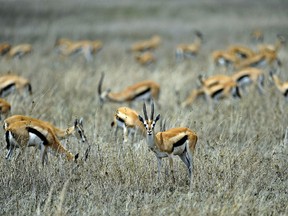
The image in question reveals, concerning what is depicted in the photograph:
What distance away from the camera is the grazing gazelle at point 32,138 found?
6.29 metres

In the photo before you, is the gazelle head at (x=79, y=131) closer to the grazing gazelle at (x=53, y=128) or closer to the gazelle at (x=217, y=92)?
the grazing gazelle at (x=53, y=128)

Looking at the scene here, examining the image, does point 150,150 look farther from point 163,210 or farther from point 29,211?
point 29,211

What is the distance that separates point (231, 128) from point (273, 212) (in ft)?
8.70

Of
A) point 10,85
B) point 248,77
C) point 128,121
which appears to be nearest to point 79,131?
point 128,121

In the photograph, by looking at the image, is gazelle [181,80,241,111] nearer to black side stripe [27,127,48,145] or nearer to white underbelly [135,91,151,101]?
white underbelly [135,91,151,101]

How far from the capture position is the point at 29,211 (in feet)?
16.7

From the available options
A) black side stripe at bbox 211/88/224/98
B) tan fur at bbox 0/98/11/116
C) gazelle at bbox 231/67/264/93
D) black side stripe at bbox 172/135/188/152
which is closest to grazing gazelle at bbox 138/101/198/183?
black side stripe at bbox 172/135/188/152

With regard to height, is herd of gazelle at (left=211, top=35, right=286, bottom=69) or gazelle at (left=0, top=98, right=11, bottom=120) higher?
gazelle at (left=0, top=98, right=11, bottom=120)

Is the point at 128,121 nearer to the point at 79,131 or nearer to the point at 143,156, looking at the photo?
the point at 79,131

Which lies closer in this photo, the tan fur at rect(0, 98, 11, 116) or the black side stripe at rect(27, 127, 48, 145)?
the black side stripe at rect(27, 127, 48, 145)

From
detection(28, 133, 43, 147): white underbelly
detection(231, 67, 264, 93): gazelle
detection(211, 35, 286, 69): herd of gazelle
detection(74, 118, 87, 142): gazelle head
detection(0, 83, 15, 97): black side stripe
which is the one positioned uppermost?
detection(28, 133, 43, 147): white underbelly

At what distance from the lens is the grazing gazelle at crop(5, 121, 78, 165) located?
20.6 ft

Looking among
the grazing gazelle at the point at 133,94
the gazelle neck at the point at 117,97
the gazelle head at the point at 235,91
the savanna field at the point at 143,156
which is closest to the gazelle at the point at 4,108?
the savanna field at the point at 143,156

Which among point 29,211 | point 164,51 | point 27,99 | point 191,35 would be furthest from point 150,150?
point 191,35
